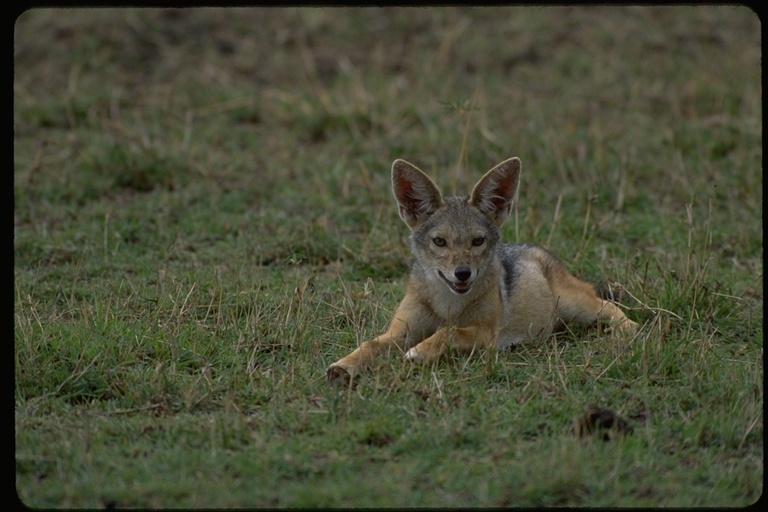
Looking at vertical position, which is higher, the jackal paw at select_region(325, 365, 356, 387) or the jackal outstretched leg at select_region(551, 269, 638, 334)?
the jackal paw at select_region(325, 365, 356, 387)

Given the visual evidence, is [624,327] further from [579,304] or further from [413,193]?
[413,193]

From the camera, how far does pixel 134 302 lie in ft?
25.1

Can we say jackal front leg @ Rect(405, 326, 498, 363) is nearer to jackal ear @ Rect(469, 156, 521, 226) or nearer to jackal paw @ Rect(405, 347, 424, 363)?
jackal paw @ Rect(405, 347, 424, 363)

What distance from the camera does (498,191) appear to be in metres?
7.33

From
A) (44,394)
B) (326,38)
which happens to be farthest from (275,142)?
(44,394)

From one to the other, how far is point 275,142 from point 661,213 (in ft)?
14.7

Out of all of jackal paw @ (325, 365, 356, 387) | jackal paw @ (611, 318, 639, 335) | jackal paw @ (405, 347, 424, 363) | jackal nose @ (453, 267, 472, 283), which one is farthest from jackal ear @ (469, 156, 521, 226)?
jackal paw @ (325, 365, 356, 387)

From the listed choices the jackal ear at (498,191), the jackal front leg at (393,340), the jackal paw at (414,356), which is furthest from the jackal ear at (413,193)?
the jackal paw at (414,356)

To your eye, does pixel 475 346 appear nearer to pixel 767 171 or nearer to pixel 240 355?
pixel 240 355

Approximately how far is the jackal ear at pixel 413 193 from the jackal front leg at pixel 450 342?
882 mm

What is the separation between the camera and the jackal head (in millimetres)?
6902

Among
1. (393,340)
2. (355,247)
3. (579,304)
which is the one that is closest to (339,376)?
(393,340)

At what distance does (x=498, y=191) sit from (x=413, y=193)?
590mm

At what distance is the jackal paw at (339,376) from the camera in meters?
6.29
